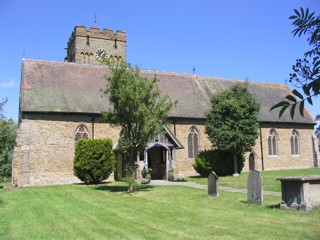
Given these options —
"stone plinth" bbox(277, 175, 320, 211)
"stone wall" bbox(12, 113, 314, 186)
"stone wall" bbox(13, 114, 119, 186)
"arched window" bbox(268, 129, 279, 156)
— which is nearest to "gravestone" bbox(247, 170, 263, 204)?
"stone plinth" bbox(277, 175, 320, 211)

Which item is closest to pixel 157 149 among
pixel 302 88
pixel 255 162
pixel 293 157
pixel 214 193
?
pixel 255 162

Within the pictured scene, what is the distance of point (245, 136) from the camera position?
27.7 m

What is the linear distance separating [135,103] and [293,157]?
25.9 metres

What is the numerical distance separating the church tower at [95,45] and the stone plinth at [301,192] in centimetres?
3760

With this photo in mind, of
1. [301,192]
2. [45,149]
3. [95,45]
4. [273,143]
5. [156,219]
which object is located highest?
[95,45]

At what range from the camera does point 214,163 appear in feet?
93.6

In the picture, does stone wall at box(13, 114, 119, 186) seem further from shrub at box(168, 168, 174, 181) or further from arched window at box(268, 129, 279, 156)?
arched window at box(268, 129, 279, 156)

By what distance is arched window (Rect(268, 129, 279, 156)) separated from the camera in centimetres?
3597

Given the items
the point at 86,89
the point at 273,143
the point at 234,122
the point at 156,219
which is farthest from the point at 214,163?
the point at 156,219

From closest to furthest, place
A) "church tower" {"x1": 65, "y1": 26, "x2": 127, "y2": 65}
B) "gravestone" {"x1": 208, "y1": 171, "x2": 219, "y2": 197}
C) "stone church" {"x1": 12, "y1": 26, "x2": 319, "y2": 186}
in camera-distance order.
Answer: "gravestone" {"x1": 208, "y1": 171, "x2": 219, "y2": 197} → "stone church" {"x1": 12, "y1": 26, "x2": 319, "y2": 186} → "church tower" {"x1": 65, "y1": 26, "x2": 127, "y2": 65}

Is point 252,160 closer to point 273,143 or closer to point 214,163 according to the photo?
point 273,143

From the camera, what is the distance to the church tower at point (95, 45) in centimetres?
4722

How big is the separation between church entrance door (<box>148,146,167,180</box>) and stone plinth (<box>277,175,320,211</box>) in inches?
675

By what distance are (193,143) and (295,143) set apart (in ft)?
43.5
